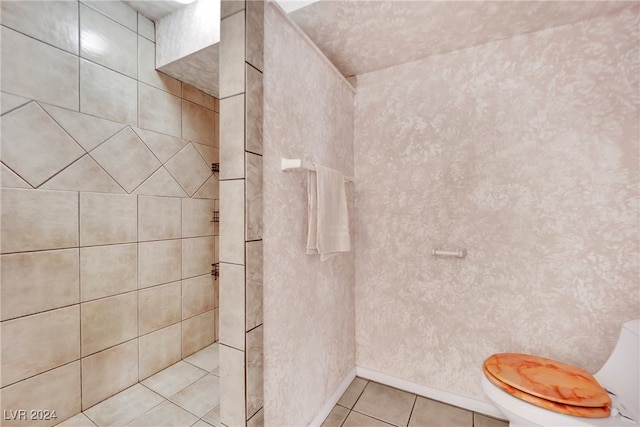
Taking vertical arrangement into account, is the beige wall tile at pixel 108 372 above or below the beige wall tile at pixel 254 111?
below

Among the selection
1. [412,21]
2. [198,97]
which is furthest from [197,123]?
[412,21]

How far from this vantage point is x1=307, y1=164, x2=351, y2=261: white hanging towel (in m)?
1.26

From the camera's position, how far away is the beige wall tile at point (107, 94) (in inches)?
59.0

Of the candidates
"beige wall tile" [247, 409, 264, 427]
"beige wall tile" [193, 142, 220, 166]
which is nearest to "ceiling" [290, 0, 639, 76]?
"beige wall tile" [193, 142, 220, 166]

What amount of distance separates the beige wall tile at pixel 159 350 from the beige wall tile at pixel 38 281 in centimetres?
58

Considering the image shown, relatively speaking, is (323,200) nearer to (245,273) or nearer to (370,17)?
(245,273)

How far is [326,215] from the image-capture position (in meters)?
1.31

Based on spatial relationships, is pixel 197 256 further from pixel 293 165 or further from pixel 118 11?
pixel 118 11

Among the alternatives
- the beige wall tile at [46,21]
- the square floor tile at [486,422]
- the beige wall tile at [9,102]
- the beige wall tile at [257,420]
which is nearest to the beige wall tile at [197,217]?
the beige wall tile at [9,102]

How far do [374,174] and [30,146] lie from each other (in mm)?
1869

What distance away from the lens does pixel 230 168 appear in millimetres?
963

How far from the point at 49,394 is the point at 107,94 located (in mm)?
1660

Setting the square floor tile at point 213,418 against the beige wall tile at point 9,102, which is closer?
the beige wall tile at point 9,102

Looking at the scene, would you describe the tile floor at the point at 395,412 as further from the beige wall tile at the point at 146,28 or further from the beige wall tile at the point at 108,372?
the beige wall tile at the point at 146,28
